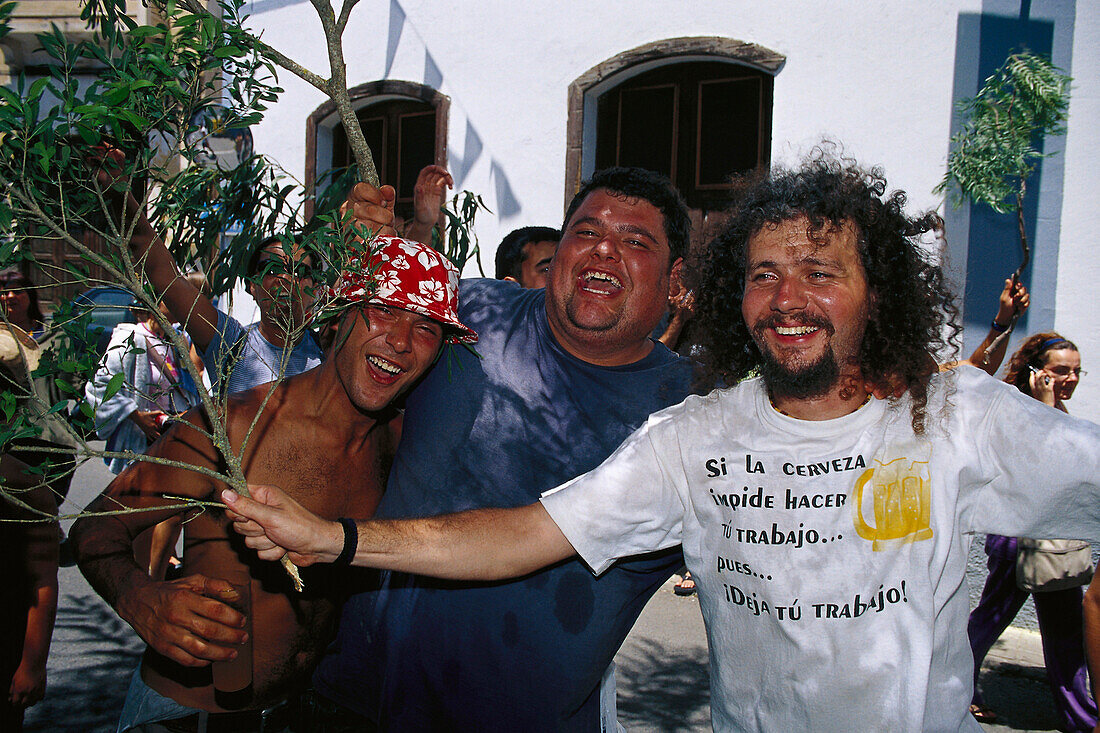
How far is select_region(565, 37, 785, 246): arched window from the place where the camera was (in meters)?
6.84

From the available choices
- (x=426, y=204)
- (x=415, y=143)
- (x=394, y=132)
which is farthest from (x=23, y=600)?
(x=394, y=132)

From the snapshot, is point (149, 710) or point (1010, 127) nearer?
point (149, 710)

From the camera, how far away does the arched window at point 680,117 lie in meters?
6.84

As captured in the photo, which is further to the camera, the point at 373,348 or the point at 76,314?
the point at 373,348

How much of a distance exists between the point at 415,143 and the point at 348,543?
738cm

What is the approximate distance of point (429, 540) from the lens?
76.3 inches

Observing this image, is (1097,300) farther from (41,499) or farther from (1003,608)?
(41,499)

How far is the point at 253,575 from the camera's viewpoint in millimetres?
2242

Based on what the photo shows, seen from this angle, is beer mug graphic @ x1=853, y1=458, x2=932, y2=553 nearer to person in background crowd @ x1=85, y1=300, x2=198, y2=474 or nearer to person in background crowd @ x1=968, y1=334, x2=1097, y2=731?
person in background crowd @ x1=968, y1=334, x2=1097, y2=731

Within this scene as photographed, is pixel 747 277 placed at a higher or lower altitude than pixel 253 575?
higher

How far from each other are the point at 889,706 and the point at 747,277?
102cm

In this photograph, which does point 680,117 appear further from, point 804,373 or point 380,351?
point 804,373

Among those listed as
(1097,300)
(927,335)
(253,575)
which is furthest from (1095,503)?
(1097,300)

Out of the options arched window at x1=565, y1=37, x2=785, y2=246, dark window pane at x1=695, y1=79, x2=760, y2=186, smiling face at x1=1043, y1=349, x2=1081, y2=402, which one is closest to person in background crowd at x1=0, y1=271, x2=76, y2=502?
arched window at x1=565, y1=37, x2=785, y2=246
